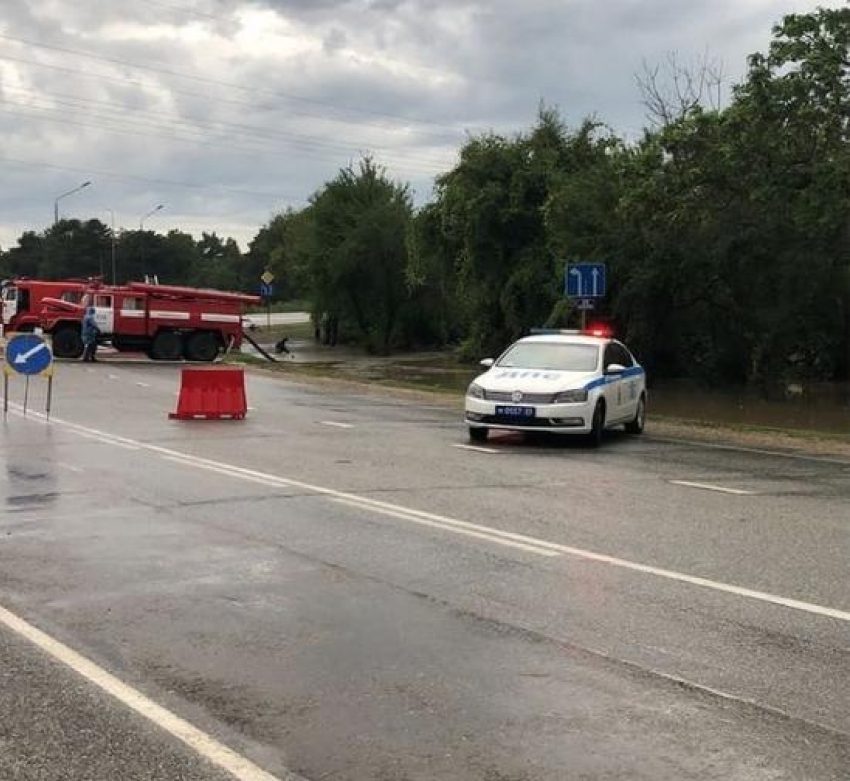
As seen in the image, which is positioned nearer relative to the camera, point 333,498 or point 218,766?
point 218,766

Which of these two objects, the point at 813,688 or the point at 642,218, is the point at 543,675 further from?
the point at 642,218

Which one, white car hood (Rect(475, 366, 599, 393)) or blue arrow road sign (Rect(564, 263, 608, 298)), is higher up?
blue arrow road sign (Rect(564, 263, 608, 298))

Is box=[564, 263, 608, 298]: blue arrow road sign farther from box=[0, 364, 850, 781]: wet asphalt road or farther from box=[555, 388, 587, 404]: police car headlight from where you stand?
box=[0, 364, 850, 781]: wet asphalt road

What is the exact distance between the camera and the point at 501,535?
8531 millimetres

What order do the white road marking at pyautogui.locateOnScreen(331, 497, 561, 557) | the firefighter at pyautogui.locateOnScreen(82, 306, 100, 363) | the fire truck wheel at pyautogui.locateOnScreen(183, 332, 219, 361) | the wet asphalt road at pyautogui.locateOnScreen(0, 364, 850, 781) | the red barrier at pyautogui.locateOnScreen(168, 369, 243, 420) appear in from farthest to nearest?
the fire truck wheel at pyautogui.locateOnScreen(183, 332, 219, 361), the firefighter at pyautogui.locateOnScreen(82, 306, 100, 363), the red barrier at pyautogui.locateOnScreen(168, 369, 243, 420), the white road marking at pyautogui.locateOnScreen(331, 497, 561, 557), the wet asphalt road at pyautogui.locateOnScreen(0, 364, 850, 781)

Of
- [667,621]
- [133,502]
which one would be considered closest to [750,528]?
[667,621]

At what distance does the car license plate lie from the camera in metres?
15.3

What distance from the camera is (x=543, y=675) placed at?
16.7 ft

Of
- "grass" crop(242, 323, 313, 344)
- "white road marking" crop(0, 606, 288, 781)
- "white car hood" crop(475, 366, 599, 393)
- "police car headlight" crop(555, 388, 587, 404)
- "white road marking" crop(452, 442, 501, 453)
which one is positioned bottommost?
"white road marking" crop(452, 442, 501, 453)

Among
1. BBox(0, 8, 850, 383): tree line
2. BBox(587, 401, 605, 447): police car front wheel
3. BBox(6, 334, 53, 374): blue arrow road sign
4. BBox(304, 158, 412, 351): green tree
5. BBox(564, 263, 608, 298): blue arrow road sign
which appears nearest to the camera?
BBox(587, 401, 605, 447): police car front wheel

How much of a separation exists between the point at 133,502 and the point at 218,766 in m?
6.13

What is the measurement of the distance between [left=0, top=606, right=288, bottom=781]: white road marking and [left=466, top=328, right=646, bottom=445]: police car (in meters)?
10.0

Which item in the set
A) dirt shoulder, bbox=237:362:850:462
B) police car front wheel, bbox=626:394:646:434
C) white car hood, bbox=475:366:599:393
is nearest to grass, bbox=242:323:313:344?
dirt shoulder, bbox=237:362:850:462

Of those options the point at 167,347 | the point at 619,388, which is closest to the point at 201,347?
the point at 167,347
